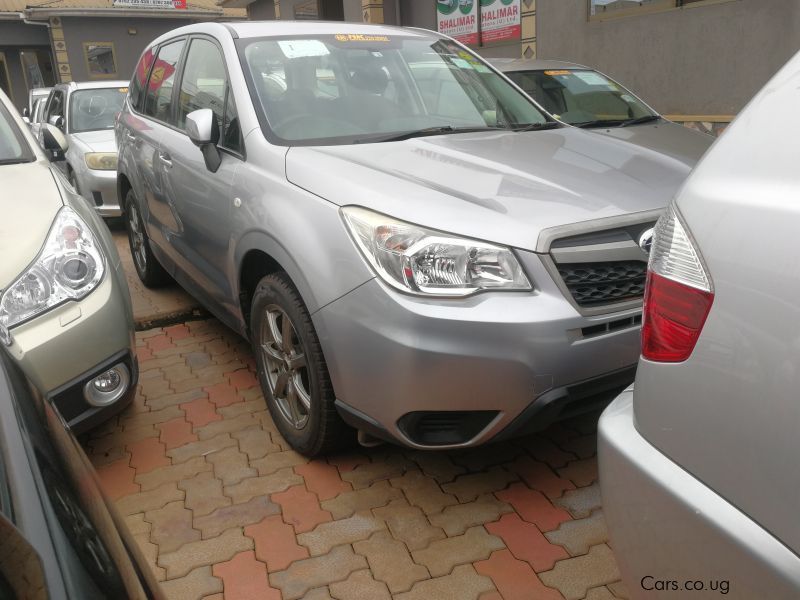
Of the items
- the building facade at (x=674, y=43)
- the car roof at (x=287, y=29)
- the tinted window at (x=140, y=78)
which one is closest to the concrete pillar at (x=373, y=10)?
the building facade at (x=674, y=43)

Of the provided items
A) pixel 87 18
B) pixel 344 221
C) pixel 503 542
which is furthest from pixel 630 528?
pixel 87 18

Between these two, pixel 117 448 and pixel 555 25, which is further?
pixel 555 25

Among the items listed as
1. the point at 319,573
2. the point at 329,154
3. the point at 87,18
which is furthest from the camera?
the point at 87,18

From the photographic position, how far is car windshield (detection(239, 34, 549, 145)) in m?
3.26

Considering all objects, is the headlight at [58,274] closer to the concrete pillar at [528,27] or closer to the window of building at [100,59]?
the concrete pillar at [528,27]

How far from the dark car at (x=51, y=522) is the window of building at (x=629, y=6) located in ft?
27.2

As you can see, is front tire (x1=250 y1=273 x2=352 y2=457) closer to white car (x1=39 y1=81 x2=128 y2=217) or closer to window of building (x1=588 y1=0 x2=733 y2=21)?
white car (x1=39 y1=81 x2=128 y2=217)

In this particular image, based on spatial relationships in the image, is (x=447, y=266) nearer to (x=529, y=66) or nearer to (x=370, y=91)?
(x=370, y=91)

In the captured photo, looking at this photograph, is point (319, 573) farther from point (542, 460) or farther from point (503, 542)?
point (542, 460)

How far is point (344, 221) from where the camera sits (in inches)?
97.7

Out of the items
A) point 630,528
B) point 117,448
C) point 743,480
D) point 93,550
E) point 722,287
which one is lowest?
point 117,448

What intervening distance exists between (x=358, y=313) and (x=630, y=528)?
3.74ft

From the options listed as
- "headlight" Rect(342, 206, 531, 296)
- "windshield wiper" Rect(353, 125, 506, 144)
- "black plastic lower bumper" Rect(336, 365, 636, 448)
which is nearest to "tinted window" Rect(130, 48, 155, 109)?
"windshield wiper" Rect(353, 125, 506, 144)

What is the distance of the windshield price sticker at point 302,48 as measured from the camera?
11.6ft
